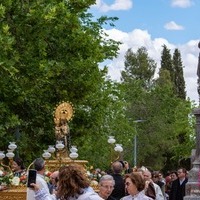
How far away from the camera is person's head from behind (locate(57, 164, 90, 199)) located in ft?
25.8

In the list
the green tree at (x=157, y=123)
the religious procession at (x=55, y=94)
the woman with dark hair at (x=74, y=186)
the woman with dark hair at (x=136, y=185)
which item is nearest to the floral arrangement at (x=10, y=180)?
the religious procession at (x=55, y=94)

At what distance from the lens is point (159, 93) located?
8056 centimetres

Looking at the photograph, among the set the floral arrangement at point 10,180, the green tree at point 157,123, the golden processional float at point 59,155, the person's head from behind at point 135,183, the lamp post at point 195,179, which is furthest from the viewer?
the green tree at point 157,123

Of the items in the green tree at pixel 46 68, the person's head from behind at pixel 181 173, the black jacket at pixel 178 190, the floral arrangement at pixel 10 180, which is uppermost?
the green tree at pixel 46 68

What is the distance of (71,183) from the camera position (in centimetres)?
789

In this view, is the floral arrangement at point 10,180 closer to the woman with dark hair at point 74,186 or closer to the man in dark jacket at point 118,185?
the man in dark jacket at point 118,185

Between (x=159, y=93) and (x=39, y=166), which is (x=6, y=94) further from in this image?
(x=159, y=93)

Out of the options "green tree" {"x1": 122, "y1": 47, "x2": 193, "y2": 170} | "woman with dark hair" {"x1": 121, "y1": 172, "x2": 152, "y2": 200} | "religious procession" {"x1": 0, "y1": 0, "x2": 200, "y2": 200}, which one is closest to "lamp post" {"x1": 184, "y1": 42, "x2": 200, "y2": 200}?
"religious procession" {"x1": 0, "y1": 0, "x2": 200, "y2": 200}

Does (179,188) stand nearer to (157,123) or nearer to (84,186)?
(84,186)

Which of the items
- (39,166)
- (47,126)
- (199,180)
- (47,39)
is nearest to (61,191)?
(39,166)

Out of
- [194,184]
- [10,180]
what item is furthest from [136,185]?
[194,184]

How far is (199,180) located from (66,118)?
402 centimetres

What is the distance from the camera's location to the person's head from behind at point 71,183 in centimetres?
785

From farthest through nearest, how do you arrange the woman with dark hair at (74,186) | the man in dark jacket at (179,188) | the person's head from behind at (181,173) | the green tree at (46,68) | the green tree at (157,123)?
the green tree at (157,123)
the green tree at (46,68)
the man in dark jacket at (179,188)
the person's head from behind at (181,173)
the woman with dark hair at (74,186)
